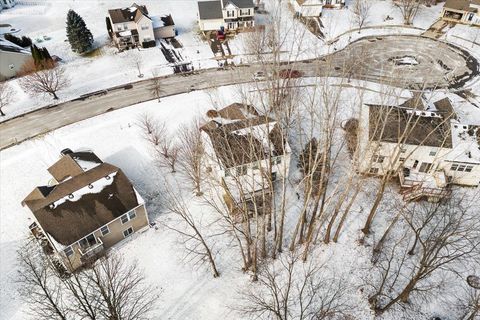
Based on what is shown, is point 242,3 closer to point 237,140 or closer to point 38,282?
point 237,140

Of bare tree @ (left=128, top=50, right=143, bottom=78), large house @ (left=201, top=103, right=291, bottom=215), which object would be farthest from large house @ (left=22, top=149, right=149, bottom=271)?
bare tree @ (left=128, top=50, right=143, bottom=78)

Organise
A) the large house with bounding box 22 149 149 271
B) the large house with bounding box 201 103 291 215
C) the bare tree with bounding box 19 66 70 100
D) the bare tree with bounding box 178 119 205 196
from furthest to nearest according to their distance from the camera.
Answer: the bare tree with bounding box 19 66 70 100, the bare tree with bounding box 178 119 205 196, the large house with bounding box 201 103 291 215, the large house with bounding box 22 149 149 271

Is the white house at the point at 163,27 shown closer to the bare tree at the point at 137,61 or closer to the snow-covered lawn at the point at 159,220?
the bare tree at the point at 137,61

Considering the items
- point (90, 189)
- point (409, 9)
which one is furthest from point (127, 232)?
point (409, 9)

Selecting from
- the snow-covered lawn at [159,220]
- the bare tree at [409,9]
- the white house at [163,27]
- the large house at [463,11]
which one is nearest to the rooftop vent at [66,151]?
the snow-covered lawn at [159,220]

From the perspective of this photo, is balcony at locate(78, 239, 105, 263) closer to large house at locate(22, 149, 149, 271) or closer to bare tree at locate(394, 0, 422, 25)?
large house at locate(22, 149, 149, 271)
